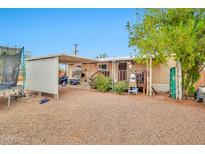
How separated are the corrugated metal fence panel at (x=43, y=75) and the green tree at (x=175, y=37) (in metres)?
4.43

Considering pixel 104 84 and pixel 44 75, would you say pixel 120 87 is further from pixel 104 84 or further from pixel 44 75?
pixel 44 75

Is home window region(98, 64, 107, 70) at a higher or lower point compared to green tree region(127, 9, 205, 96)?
lower

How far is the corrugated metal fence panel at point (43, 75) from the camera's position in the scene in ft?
23.2

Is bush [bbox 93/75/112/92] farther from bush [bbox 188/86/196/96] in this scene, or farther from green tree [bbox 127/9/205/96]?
bush [bbox 188/86/196/96]

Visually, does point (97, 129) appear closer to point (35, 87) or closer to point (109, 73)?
point (35, 87)

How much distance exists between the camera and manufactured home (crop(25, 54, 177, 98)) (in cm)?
732

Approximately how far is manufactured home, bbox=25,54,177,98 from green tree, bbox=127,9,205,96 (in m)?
1.49

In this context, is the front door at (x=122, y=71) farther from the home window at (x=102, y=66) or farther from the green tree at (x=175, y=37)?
the green tree at (x=175, y=37)

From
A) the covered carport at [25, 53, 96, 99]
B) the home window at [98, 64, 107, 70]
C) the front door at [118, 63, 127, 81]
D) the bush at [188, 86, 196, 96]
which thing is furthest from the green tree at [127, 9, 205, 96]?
the home window at [98, 64, 107, 70]

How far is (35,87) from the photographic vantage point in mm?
8367

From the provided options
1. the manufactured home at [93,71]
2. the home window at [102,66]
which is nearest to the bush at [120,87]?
the manufactured home at [93,71]

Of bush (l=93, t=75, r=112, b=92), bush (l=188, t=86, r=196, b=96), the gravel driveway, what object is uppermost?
bush (l=93, t=75, r=112, b=92)
